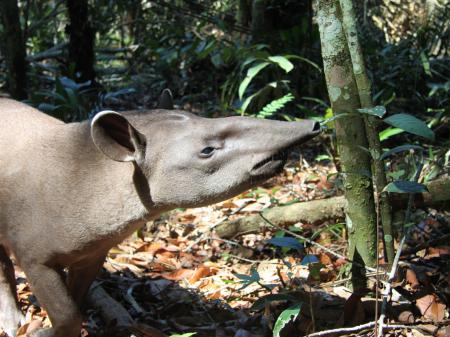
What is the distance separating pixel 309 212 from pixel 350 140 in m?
1.45

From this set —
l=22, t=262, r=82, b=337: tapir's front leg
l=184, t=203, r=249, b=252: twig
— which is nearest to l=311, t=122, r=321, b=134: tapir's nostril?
l=22, t=262, r=82, b=337: tapir's front leg

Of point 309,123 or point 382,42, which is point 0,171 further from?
point 382,42

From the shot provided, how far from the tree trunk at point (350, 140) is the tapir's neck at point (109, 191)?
110cm

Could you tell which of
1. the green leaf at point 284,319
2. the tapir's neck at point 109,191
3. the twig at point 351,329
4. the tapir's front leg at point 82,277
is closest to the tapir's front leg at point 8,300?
the tapir's front leg at point 82,277

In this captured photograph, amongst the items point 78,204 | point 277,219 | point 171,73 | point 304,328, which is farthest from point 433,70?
point 78,204

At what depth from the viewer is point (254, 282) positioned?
4250 mm

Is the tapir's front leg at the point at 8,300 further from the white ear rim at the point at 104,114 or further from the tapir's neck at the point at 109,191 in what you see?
the white ear rim at the point at 104,114

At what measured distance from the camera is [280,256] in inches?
193

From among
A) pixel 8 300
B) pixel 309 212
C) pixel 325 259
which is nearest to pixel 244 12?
pixel 309 212

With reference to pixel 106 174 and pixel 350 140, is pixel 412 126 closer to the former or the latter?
pixel 350 140

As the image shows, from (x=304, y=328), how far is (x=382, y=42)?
22.1 feet

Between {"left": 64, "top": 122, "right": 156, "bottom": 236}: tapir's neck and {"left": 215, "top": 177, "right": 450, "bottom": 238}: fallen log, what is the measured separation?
1.86m

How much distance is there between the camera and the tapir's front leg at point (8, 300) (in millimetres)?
3990

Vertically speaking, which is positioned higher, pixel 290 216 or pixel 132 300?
pixel 290 216
